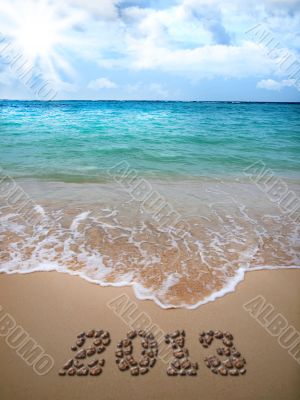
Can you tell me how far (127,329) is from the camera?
3.66 meters

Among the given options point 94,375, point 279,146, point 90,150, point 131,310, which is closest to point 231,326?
point 131,310

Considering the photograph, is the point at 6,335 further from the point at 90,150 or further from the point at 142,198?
the point at 90,150

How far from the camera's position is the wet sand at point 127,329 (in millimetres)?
2986

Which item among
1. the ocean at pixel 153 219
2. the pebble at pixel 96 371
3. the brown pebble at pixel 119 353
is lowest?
the pebble at pixel 96 371

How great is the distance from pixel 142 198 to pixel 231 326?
16.1 ft

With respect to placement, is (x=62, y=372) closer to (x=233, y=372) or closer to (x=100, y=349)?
(x=100, y=349)

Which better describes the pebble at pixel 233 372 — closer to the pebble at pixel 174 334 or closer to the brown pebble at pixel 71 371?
the pebble at pixel 174 334

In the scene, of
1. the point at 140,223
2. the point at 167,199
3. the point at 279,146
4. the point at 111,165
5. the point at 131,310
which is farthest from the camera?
the point at 279,146

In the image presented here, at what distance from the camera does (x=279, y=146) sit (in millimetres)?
16953

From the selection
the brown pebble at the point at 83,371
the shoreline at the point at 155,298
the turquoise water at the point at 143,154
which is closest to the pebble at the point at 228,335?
the shoreline at the point at 155,298

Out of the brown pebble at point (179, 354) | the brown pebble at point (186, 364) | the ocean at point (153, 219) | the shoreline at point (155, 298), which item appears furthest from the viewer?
the ocean at point (153, 219)

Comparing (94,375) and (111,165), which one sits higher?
(111,165)

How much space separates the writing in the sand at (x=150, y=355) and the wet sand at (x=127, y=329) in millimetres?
60

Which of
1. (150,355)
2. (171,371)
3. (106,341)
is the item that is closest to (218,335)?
(171,371)
